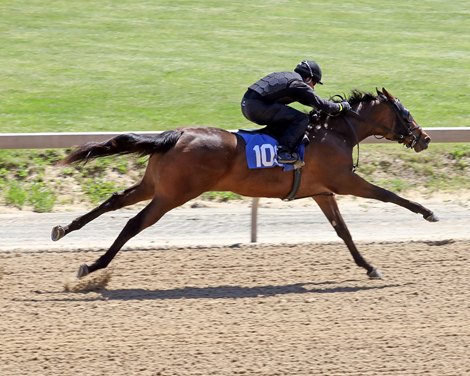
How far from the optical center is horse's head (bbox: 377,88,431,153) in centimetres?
1033

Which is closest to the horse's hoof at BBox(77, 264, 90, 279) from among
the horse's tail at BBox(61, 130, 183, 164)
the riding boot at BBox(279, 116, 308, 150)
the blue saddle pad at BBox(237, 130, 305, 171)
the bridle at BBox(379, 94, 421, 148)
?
the horse's tail at BBox(61, 130, 183, 164)

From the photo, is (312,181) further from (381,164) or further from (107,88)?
(107,88)

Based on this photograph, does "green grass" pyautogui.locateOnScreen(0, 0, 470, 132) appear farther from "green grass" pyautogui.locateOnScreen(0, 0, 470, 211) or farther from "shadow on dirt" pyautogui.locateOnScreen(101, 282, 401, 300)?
"shadow on dirt" pyautogui.locateOnScreen(101, 282, 401, 300)

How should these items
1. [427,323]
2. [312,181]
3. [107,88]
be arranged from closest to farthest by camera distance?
[427,323] < [312,181] < [107,88]

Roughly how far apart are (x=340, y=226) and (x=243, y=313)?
6.70 feet

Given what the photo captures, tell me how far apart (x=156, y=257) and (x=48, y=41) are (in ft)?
34.4

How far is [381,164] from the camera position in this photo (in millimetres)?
13594

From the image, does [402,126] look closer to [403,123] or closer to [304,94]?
[403,123]

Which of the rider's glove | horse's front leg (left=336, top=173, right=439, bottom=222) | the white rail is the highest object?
the rider's glove

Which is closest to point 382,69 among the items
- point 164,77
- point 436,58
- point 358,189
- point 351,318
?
point 436,58

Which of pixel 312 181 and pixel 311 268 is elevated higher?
pixel 312 181

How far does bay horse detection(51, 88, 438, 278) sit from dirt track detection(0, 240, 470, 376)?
1.56 feet

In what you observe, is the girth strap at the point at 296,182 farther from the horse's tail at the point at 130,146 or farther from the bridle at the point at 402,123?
the horse's tail at the point at 130,146

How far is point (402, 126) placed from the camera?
10367mm
